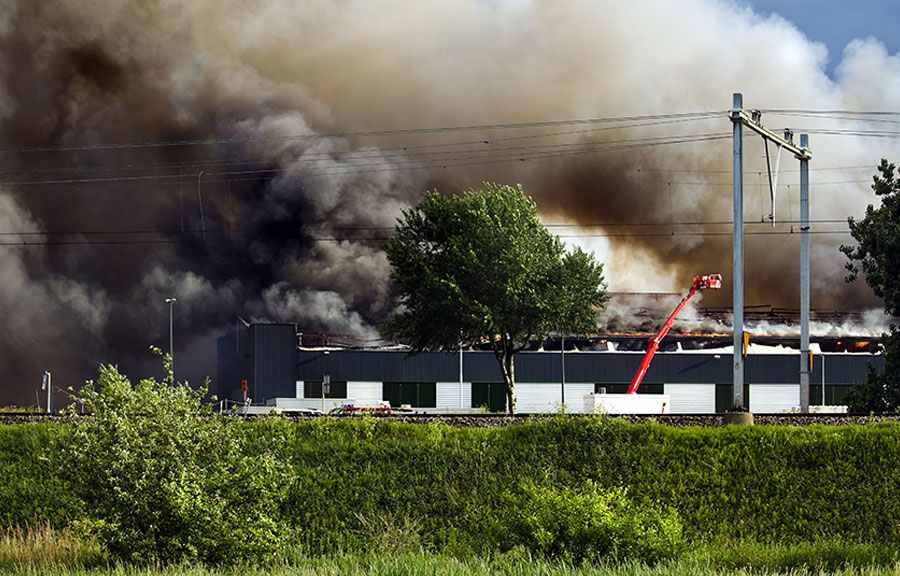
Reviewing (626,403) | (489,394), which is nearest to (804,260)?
(626,403)

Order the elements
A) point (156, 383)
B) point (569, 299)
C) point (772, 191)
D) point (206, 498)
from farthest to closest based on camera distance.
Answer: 1. point (569, 299)
2. point (772, 191)
3. point (156, 383)
4. point (206, 498)

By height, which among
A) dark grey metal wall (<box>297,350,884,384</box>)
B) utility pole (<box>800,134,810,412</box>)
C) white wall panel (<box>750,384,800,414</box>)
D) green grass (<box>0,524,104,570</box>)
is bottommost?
green grass (<box>0,524,104,570</box>)

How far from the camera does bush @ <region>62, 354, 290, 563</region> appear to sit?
21109 mm

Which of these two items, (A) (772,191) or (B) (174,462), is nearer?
(B) (174,462)

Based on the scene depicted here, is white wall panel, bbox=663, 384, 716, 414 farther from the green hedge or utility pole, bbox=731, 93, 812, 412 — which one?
the green hedge

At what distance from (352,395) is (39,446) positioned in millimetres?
63802

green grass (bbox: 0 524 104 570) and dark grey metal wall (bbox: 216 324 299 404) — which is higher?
dark grey metal wall (bbox: 216 324 299 404)

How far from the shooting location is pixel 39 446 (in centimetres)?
2842

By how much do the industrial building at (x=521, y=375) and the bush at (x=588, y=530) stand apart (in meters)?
67.7

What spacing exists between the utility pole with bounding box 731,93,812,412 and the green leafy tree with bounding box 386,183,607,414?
20.1 meters

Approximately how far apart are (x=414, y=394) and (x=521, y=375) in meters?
7.50

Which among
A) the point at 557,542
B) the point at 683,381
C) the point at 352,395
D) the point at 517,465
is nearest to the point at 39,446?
the point at 517,465

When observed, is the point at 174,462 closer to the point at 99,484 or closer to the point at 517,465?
the point at 99,484

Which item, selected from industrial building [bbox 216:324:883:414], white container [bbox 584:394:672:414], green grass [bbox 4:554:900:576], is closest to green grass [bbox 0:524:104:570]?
green grass [bbox 4:554:900:576]
